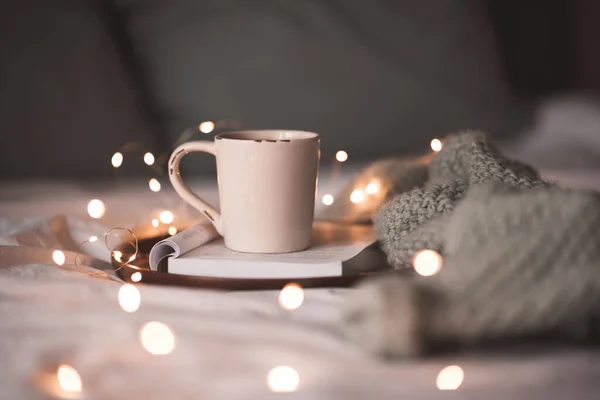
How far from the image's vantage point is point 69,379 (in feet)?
1.44

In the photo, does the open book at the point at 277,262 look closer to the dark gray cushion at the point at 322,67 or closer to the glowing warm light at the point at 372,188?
the glowing warm light at the point at 372,188

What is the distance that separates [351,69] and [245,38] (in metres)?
0.24

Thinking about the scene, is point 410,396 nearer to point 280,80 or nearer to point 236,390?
point 236,390

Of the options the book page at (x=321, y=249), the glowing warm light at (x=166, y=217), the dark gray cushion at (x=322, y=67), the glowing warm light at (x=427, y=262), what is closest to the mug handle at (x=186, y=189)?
the book page at (x=321, y=249)

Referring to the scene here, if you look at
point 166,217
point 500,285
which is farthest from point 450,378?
point 166,217

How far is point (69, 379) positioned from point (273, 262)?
221mm

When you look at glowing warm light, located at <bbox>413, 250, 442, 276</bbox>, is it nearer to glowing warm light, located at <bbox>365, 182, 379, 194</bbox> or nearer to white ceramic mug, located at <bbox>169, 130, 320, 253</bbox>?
white ceramic mug, located at <bbox>169, 130, 320, 253</bbox>

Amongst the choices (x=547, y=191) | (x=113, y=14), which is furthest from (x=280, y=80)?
(x=547, y=191)

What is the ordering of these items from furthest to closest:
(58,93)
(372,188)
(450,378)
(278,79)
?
(278,79), (58,93), (372,188), (450,378)

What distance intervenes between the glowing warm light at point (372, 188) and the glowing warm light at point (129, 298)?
1.22 feet

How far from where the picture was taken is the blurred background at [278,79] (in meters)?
1.22

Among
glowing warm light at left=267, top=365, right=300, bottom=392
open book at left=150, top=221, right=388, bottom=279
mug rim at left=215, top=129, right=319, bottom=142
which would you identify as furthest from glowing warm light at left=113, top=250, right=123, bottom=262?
glowing warm light at left=267, top=365, right=300, bottom=392

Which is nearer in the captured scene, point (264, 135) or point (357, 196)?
point (264, 135)

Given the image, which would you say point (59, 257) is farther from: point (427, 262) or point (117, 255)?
point (427, 262)
